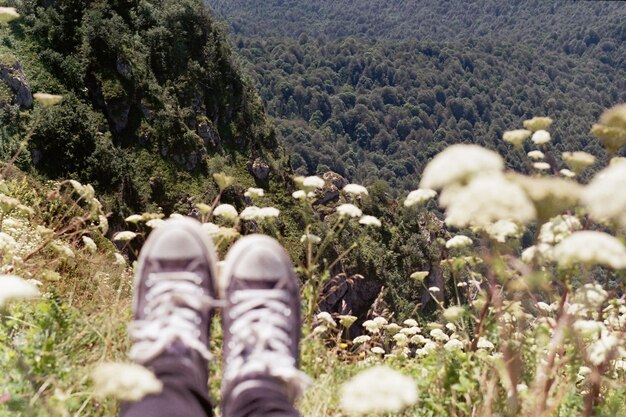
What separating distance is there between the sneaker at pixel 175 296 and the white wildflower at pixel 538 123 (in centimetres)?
183

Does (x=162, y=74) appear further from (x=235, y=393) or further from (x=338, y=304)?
(x=235, y=393)

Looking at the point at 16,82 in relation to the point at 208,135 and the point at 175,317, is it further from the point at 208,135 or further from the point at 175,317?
the point at 175,317

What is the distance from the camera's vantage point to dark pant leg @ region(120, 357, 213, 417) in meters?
2.37

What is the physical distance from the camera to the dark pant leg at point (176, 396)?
2369mm

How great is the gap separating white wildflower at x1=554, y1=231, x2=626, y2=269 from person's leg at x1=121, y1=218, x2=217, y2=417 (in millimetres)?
1419

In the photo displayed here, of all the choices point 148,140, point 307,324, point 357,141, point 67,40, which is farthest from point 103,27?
point 357,141

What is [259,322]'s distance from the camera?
2.75 metres

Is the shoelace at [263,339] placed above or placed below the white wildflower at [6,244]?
below

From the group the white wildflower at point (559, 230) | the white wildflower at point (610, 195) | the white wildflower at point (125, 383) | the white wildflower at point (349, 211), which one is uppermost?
the white wildflower at point (349, 211)

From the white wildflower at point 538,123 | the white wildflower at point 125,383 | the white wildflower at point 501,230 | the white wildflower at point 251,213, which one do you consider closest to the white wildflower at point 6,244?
the white wildflower at point 251,213

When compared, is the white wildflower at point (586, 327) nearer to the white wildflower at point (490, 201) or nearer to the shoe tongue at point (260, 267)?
the white wildflower at point (490, 201)

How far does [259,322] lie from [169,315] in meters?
0.42

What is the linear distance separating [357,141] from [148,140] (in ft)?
489

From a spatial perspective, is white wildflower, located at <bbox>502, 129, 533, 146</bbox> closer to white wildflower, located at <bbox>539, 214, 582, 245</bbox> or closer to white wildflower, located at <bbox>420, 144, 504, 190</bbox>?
white wildflower, located at <bbox>539, 214, 582, 245</bbox>
